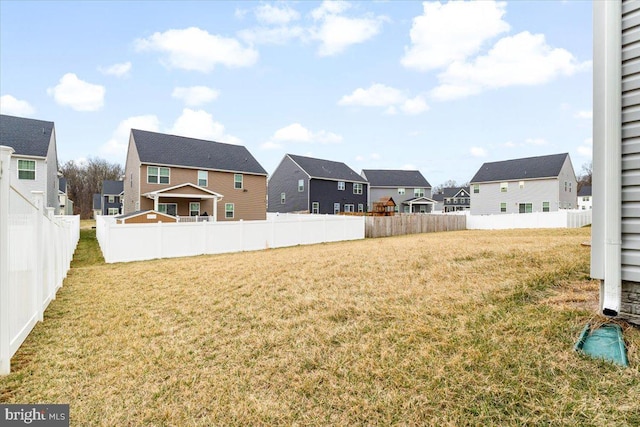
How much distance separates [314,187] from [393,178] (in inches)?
702

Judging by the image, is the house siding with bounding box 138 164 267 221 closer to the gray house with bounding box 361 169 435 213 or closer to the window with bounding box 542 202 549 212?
the gray house with bounding box 361 169 435 213

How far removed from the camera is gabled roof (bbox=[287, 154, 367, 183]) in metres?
33.4

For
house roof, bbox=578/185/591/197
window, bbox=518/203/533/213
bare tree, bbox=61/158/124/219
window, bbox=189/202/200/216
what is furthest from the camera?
house roof, bbox=578/185/591/197

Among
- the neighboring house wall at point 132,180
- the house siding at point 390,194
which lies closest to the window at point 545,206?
the house siding at point 390,194

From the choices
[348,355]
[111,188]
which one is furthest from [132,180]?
[111,188]

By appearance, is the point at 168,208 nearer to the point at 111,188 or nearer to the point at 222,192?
the point at 222,192

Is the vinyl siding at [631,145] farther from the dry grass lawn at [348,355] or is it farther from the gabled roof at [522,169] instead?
the gabled roof at [522,169]

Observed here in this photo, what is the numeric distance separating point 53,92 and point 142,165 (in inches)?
360

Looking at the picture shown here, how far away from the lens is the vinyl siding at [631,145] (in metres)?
2.97

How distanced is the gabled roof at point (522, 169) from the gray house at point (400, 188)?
8.47 metres

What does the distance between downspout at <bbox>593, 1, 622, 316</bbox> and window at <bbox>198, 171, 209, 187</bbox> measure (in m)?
24.8

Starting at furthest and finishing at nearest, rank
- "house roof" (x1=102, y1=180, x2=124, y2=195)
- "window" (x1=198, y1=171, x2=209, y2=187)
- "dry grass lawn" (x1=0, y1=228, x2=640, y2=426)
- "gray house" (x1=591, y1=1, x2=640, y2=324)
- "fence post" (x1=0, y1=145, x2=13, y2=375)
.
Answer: "house roof" (x1=102, y1=180, x2=124, y2=195) → "window" (x1=198, y1=171, x2=209, y2=187) → "gray house" (x1=591, y1=1, x2=640, y2=324) → "fence post" (x1=0, y1=145, x2=13, y2=375) → "dry grass lawn" (x1=0, y1=228, x2=640, y2=426)

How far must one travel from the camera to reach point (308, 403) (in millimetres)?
2645

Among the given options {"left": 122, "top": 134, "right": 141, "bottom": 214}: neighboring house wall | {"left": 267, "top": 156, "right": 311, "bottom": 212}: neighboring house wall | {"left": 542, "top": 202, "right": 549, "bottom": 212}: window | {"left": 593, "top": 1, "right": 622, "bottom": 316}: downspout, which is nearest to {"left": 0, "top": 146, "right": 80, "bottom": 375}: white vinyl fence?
{"left": 593, "top": 1, "right": 622, "bottom": 316}: downspout
